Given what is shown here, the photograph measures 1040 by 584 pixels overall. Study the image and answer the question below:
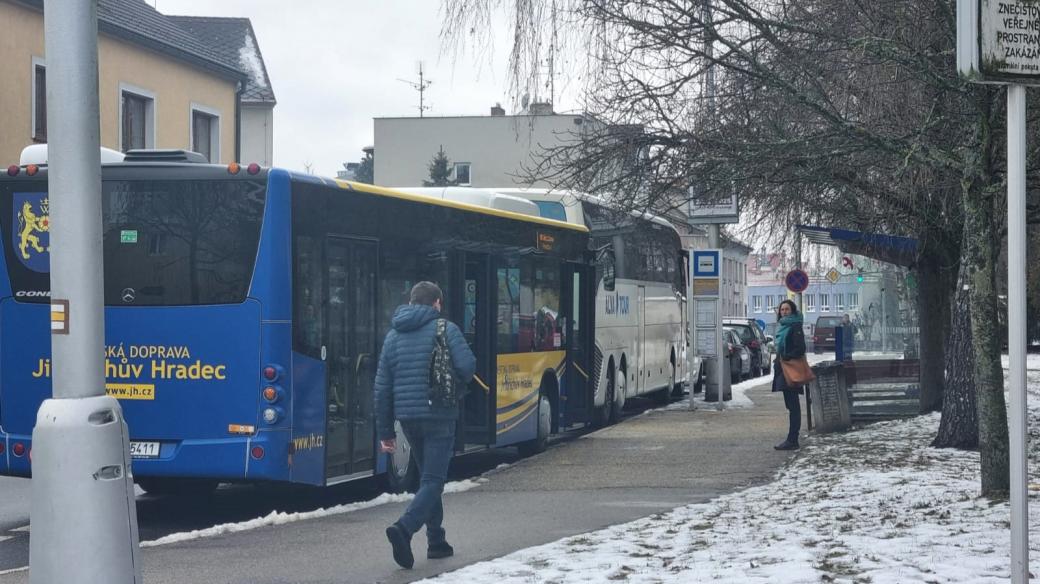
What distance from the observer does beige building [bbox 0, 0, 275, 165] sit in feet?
87.7

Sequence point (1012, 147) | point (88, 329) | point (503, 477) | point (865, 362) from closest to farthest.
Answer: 1. point (1012, 147)
2. point (88, 329)
3. point (503, 477)
4. point (865, 362)

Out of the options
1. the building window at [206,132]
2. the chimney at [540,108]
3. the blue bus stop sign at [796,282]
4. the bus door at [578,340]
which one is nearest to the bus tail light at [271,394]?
the chimney at [540,108]

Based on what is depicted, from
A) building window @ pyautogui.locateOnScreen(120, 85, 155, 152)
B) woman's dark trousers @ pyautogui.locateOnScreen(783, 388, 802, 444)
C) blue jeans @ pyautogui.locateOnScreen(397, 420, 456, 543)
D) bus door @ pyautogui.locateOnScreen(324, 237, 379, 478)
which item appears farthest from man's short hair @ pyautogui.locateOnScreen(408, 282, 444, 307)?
building window @ pyautogui.locateOnScreen(120, 85, 155, 152)

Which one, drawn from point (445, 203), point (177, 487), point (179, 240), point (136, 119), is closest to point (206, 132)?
point (136, 119)

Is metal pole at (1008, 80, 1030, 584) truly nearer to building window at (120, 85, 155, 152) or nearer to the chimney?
the chimney

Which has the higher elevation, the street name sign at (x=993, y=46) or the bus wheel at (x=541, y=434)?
the street name sign at (x=993, y=46)

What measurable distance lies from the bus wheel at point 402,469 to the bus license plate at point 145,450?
2.59 meters

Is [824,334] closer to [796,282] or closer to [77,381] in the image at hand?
[796,282]

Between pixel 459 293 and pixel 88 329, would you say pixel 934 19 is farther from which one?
pixel 88 329

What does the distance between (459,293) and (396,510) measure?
3.37m

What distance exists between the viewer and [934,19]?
35.2 ft

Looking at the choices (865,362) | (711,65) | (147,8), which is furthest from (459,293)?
(147,8)

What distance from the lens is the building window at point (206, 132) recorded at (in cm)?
3444

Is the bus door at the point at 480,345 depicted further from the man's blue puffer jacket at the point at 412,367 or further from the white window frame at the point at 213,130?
the white window frame at the point at 213,130
